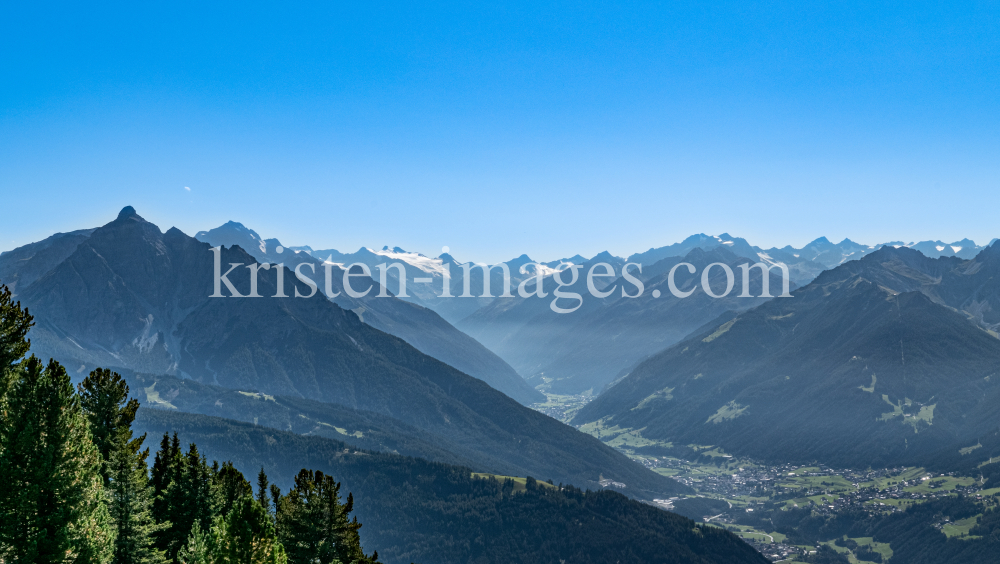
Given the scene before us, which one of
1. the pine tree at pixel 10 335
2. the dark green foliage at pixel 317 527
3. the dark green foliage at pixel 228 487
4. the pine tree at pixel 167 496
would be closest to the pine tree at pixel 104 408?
the pine tree at pixel 167 496

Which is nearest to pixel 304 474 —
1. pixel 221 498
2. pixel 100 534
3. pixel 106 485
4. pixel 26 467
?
pixel 221 498

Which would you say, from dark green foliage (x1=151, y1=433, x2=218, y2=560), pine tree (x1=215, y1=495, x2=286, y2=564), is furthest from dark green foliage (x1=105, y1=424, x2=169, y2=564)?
pine tree (x1=215, y1=495, x2=286, y2=564)

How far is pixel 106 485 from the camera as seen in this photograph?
194 feet

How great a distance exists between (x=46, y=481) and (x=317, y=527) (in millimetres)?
25226

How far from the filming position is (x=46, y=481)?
44562 millimetres

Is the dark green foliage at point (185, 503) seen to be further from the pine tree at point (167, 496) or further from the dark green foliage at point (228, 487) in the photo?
the dark green foliage at point (228, 487)

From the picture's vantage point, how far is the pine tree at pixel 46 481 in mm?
43688

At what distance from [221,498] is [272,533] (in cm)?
2786

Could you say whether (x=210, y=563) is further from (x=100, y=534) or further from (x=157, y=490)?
(x=157, y=490)

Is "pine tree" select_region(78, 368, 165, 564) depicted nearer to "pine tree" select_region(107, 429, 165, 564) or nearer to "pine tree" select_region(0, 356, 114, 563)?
"pine tree" select_region(107, 429, 165, 564)

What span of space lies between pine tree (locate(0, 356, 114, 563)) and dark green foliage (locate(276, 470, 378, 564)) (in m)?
18.4

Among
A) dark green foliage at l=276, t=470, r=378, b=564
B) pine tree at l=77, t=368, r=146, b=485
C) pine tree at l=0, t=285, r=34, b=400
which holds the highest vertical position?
pine tree at l=0, t=285, r=34, b=400

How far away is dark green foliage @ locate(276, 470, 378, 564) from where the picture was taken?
208 ft

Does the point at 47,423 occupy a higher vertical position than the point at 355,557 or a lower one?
higher
